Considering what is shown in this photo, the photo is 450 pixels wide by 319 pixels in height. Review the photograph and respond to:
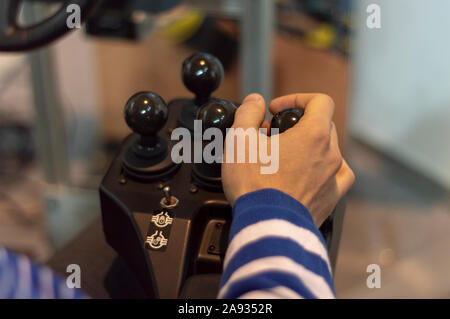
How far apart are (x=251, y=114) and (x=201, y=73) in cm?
11

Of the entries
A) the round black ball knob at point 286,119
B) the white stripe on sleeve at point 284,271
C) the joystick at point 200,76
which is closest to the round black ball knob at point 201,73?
the joystick at point 200,76

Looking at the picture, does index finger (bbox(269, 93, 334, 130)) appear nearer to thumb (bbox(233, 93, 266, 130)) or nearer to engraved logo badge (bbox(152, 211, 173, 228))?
thumb (bbox(233, 93, 266, 130))

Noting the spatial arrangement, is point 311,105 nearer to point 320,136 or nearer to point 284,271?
point 320,136

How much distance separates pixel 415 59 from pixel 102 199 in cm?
122

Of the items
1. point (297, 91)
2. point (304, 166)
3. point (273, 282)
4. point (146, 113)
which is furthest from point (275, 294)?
point (297, 91)

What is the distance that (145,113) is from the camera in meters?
0.52

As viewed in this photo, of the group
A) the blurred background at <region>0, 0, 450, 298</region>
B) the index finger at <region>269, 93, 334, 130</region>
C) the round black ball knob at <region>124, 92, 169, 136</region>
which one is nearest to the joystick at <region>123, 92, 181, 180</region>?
the round black ball knob at <region>124, 92, 169, 136</region>

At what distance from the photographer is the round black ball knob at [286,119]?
48 centimetres

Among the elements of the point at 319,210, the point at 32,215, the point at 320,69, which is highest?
the point at 319,210

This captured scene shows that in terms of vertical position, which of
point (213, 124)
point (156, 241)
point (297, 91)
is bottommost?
point (297, 91)

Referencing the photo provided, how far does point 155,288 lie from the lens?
1.62ft

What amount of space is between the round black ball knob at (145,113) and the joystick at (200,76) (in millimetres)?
53

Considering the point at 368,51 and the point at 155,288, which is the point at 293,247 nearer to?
the point at 155,288
